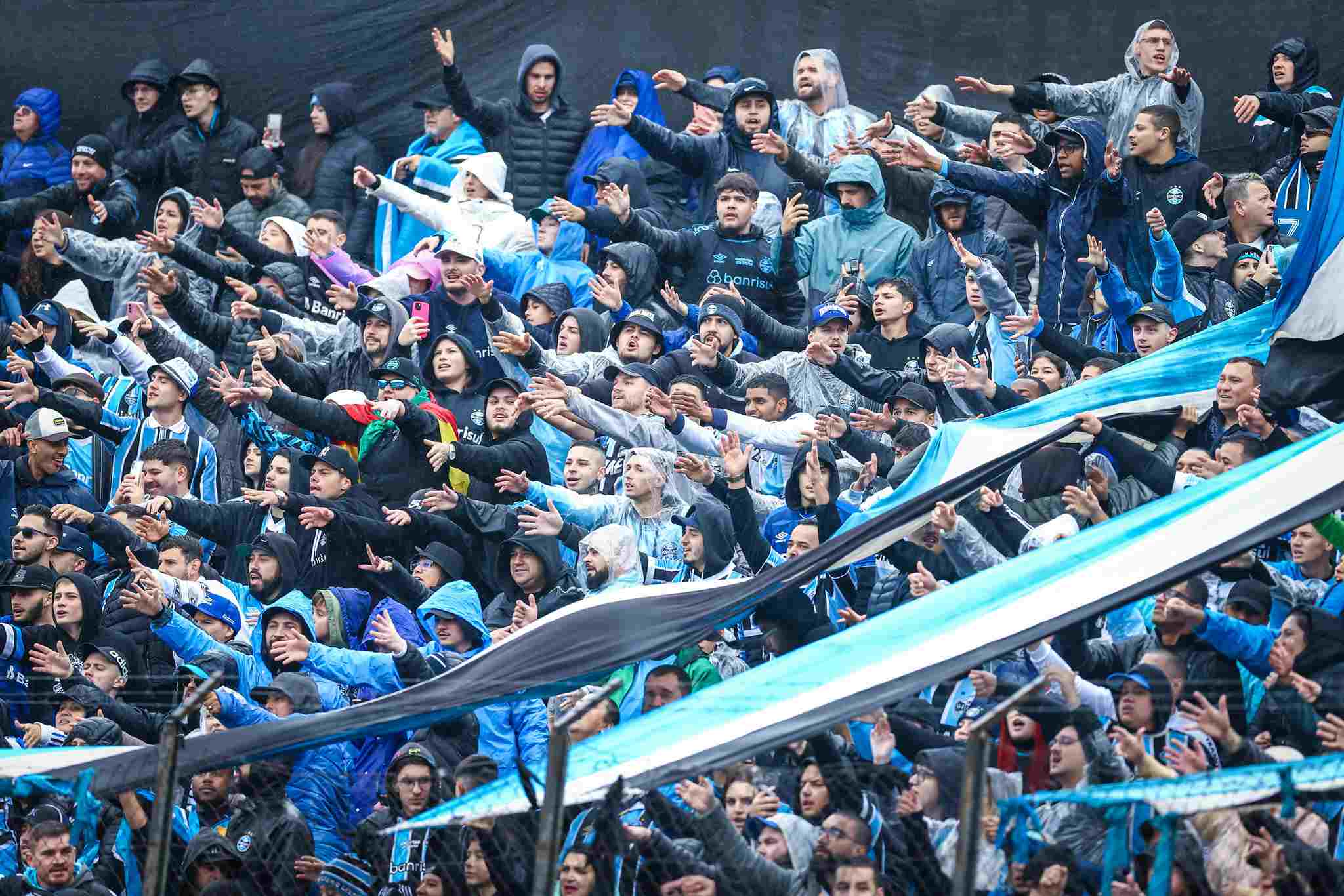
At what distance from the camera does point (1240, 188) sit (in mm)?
11492

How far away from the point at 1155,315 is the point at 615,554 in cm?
302

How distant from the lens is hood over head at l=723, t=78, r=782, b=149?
12.8m

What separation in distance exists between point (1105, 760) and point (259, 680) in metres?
4.59

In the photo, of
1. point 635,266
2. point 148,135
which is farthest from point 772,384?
point 148,135

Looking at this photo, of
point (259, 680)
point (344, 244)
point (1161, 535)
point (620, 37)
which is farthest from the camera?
point (620, 37)

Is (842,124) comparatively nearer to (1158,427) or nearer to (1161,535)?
(1158,427)

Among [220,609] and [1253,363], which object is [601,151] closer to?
[220,609]

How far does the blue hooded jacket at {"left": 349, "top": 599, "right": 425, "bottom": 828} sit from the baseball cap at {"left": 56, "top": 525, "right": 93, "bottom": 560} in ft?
6.93

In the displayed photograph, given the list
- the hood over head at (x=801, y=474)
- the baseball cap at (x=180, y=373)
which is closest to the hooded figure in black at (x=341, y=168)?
the baseball cap at (x=180, y=373)

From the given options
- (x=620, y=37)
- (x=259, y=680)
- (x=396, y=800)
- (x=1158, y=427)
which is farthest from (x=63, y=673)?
(x=620, y=37)

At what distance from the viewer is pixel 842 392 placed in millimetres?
11305

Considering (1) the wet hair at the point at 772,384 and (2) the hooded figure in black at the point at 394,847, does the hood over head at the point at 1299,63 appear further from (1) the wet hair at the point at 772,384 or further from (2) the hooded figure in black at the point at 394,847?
(2) the hooded figure in black at the point at 394,847

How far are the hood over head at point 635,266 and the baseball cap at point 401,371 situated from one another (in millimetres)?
1372

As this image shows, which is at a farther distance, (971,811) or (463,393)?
(463,393)
